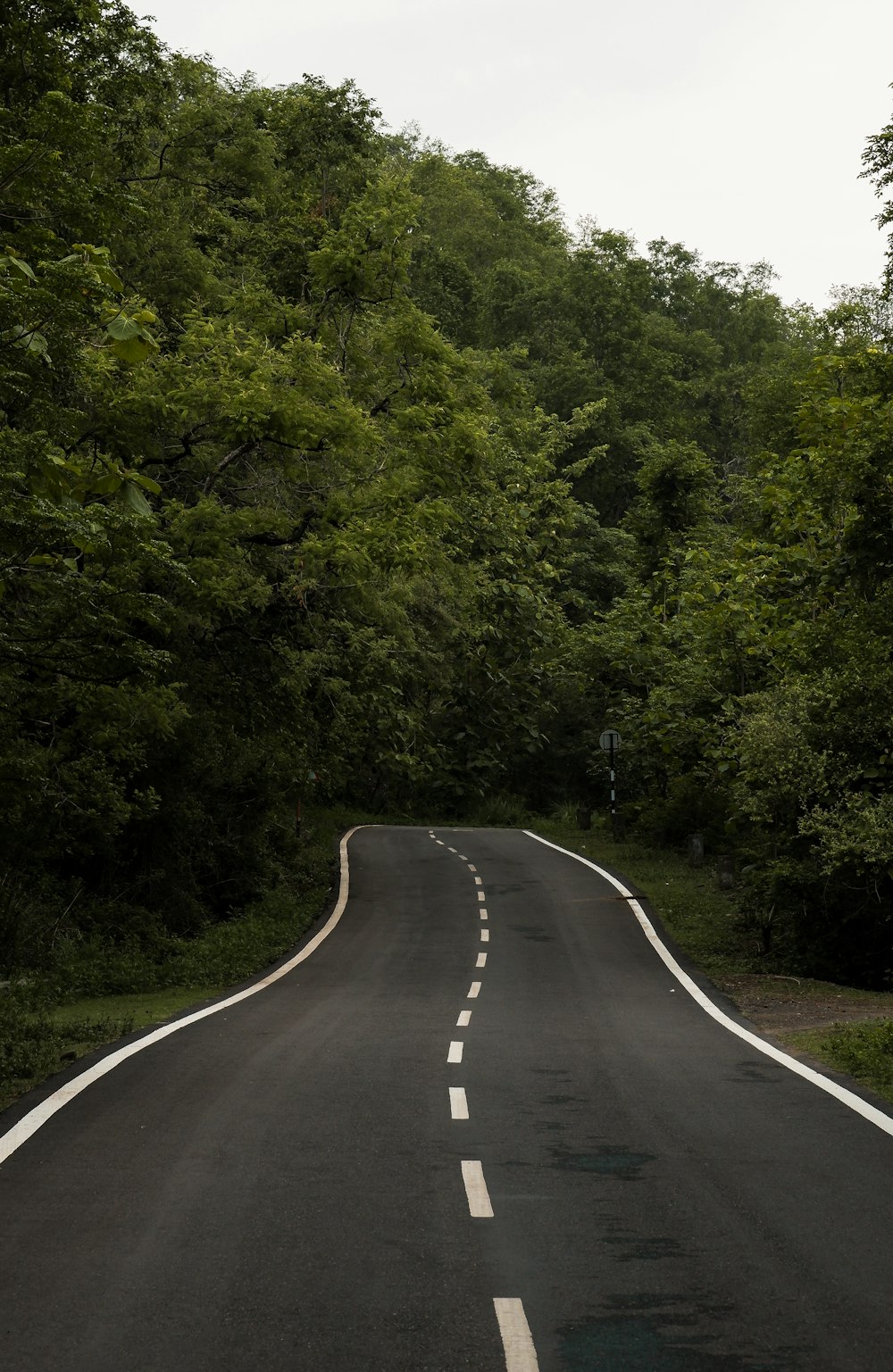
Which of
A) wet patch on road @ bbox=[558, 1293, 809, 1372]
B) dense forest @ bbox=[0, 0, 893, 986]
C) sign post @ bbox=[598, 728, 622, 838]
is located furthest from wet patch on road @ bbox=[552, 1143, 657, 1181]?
sign post @ bbox=[598, 728, 622, 838]

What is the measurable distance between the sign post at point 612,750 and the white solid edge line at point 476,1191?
1185 inches

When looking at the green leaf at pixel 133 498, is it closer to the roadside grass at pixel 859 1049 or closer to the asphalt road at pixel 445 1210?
the asphalt road at pixel 445 1210

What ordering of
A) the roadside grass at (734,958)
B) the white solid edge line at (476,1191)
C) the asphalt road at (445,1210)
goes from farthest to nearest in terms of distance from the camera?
the roadside grass at (734,958) < the white solid edge line at (476,1191) < the asphalt road at (445,1210)

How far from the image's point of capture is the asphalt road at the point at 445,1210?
5.55 m

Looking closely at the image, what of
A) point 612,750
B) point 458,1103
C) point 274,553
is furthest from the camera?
point 612,750

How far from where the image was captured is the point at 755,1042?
564 inches

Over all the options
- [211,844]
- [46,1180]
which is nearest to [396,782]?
[211,844]

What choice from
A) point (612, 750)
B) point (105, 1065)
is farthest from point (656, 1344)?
point (612, 750)

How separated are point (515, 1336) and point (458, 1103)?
5.10m

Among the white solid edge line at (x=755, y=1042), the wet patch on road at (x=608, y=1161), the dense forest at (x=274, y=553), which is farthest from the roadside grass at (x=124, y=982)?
the white solid edge line at (x=755, y=1042)

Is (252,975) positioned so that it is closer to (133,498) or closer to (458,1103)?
(458,1103)

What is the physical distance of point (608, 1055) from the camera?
43.9 ft

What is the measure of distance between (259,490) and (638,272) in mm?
55804

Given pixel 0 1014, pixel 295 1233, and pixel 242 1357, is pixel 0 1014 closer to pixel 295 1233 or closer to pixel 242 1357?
pixel 295 1233
